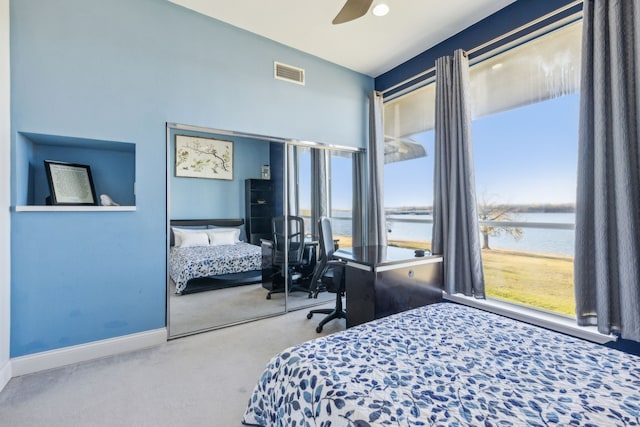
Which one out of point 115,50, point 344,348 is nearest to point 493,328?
→ point 344,348

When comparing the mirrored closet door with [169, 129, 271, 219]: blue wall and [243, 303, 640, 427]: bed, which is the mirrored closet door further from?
[243, 303, 640, 427]: bed

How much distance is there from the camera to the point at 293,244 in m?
3.33

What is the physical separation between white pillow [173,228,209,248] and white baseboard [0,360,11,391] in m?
1.29

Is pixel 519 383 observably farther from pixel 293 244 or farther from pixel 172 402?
pixel 293 244

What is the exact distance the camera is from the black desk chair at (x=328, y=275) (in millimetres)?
2765

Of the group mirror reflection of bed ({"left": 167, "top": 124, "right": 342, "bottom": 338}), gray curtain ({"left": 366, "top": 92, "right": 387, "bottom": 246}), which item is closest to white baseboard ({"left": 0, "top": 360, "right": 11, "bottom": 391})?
mirror reflection of bed ({"left": 167, "top": 124, "right": 342, "bottom": 338})

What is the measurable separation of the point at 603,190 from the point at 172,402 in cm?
305

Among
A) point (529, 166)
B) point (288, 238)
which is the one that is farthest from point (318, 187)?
point (529, 166)

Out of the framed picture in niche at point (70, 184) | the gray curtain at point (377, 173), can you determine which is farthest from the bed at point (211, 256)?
the gray curtain at point (377, 173)

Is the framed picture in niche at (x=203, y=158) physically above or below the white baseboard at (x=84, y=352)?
above

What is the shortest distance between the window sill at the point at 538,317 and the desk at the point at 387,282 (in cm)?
31

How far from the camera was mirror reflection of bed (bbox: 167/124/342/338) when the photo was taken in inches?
104

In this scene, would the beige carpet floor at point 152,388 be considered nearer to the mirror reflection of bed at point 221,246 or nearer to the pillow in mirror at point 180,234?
the mirror reflection of bed at point 221,246

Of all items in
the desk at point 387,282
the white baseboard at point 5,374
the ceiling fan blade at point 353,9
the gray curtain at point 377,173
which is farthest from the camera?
the gray curtain at point 377,173
